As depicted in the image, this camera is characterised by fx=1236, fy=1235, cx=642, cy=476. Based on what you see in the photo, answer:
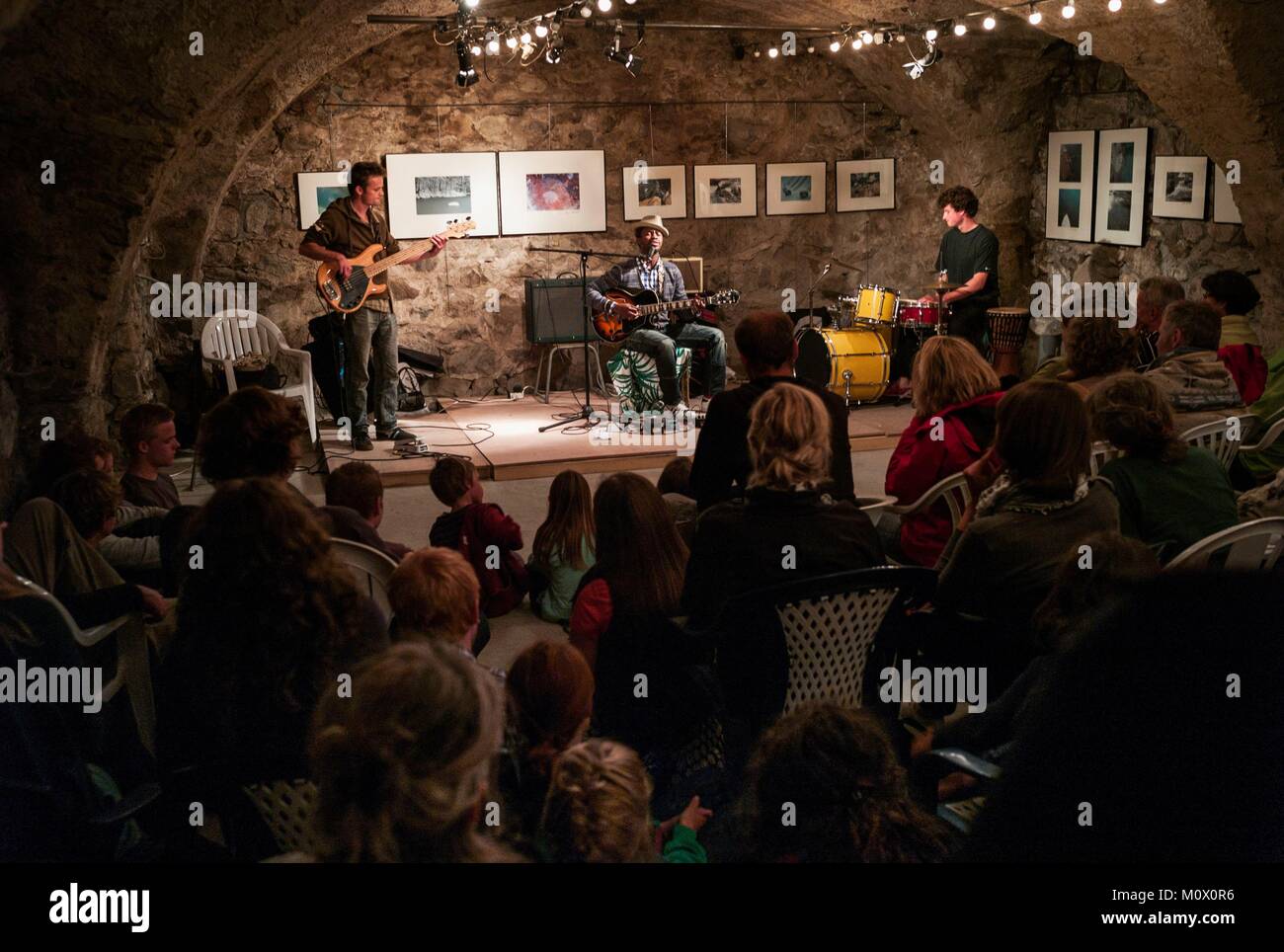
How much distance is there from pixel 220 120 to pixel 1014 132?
18.5 ft

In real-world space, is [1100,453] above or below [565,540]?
above

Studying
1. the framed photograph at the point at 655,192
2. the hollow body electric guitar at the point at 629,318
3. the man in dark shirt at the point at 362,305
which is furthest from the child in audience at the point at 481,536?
the framed photograph at the point at 655,192

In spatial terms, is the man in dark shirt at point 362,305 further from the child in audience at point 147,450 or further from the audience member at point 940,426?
the audience member at point 940,426

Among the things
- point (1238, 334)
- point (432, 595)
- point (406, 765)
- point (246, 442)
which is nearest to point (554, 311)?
point (1238, 334)

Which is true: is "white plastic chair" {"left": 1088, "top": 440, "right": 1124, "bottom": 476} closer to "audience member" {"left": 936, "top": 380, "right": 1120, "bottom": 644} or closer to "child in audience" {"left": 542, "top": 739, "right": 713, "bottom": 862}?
"audience member" {"left": 936, "top": 380, "right": 1120, "bottom": 644}

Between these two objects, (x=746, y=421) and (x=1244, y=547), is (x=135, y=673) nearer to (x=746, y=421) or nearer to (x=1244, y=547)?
(x=746, y=421)

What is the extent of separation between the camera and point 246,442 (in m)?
3.17

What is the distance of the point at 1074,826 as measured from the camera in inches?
59.8

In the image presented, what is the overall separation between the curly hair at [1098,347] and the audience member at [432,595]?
2720mm

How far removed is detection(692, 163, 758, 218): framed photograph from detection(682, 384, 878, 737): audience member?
695cm

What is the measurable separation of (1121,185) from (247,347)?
19.7 ft

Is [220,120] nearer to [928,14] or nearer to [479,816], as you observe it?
[928,14]

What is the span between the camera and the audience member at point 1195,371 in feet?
14.2
